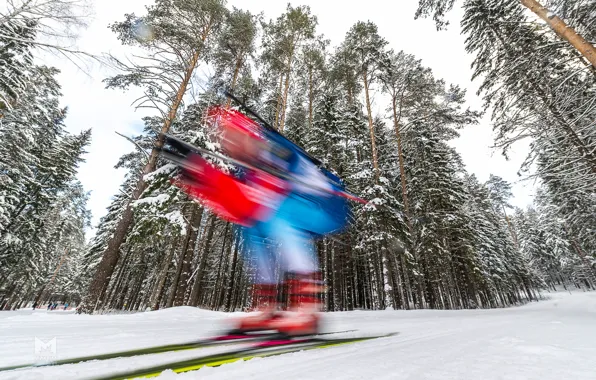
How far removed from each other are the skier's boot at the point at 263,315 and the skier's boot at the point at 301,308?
96mm

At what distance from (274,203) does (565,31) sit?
7360 mm

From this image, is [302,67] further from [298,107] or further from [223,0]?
[223,0]

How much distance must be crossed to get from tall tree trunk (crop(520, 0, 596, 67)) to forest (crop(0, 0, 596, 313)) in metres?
0.03

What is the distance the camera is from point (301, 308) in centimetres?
289

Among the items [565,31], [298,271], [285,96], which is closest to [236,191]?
[298,271]

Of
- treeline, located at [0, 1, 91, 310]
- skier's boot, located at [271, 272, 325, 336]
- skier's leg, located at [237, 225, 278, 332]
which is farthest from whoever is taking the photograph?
treeline, located at [0, 1, 91, 310]

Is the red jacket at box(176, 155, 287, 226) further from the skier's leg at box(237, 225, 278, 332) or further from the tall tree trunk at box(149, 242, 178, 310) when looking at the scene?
the tall tree trunk at box(149, 242, 178, 310)

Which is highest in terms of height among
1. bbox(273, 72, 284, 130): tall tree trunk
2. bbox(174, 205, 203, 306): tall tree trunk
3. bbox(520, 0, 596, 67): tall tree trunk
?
bbox(273, 72, 284, 130): tall tree trunk

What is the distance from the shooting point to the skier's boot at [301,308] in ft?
8.59

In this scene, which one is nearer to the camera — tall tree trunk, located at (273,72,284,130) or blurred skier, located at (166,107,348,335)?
blurred skier, located at (166,107,348,335)

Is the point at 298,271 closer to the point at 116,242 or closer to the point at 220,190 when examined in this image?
the point at 220,190

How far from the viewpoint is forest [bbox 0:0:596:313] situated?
6.50 meters

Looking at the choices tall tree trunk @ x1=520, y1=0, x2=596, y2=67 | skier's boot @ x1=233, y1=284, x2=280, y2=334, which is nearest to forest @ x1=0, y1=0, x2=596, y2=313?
tall tree trunk @ x1=520, y1=0, x2=596, y2=67

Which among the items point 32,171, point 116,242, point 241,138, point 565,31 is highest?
point 32,171
